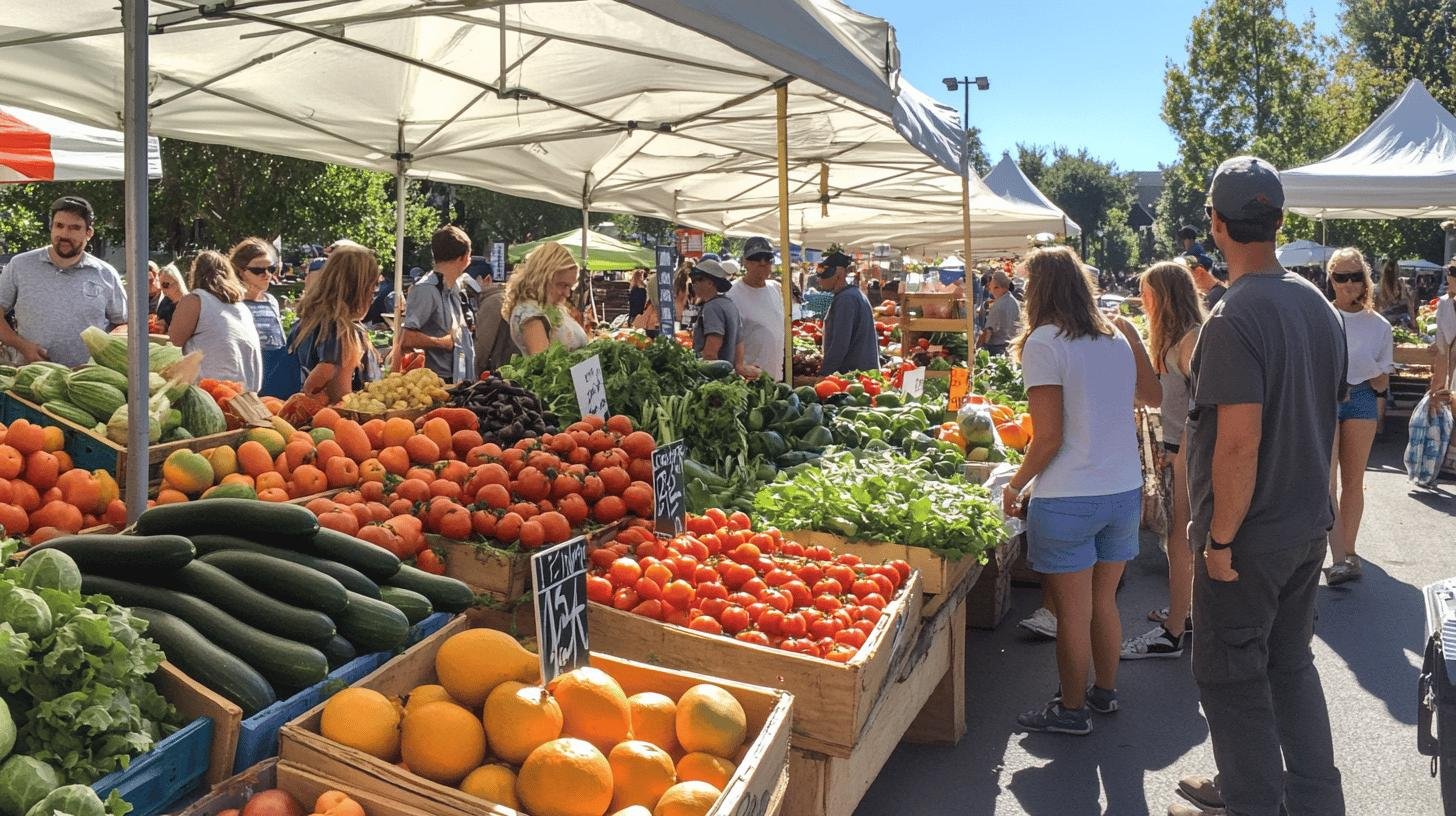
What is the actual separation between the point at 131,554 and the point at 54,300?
4.30 m

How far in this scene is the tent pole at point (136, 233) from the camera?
2.99m

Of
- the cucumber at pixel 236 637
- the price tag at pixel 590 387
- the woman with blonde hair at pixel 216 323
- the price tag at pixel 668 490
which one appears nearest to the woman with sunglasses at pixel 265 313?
the woman with blonde hair at pixel 216 323

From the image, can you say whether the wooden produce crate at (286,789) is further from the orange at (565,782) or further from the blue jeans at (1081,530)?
the blue jeans at (1081,530)

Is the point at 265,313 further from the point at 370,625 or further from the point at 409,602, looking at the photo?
the point at 370,625

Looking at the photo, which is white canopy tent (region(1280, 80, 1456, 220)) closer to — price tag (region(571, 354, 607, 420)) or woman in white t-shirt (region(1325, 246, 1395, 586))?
woman in white t-shirt (region(1325, 246, 1395, 586))

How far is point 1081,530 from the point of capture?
14.2 ft

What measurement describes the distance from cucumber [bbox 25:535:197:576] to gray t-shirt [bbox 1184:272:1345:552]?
2782 millimetres

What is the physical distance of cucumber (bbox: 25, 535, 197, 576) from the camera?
8.52 feet

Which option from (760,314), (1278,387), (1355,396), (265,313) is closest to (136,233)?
(1278,387)

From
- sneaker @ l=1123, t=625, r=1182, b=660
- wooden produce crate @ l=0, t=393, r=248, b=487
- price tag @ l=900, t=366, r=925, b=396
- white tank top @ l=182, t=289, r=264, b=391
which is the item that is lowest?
sneaker @ l=1123, t=625, r=1182, b=660

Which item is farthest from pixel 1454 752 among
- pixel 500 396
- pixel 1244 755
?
pixel 500 396

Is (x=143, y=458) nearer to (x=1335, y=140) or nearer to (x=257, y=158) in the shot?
(x=257, y=158)

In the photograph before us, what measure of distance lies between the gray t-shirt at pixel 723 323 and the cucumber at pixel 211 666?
5.31 meters

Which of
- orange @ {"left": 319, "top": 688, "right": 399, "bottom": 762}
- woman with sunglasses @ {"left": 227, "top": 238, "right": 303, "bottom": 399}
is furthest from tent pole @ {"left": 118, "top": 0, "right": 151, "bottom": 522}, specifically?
woman with sunglasses @ {"left": 227, "top": 238, "right": 303, "bottom": 399}
